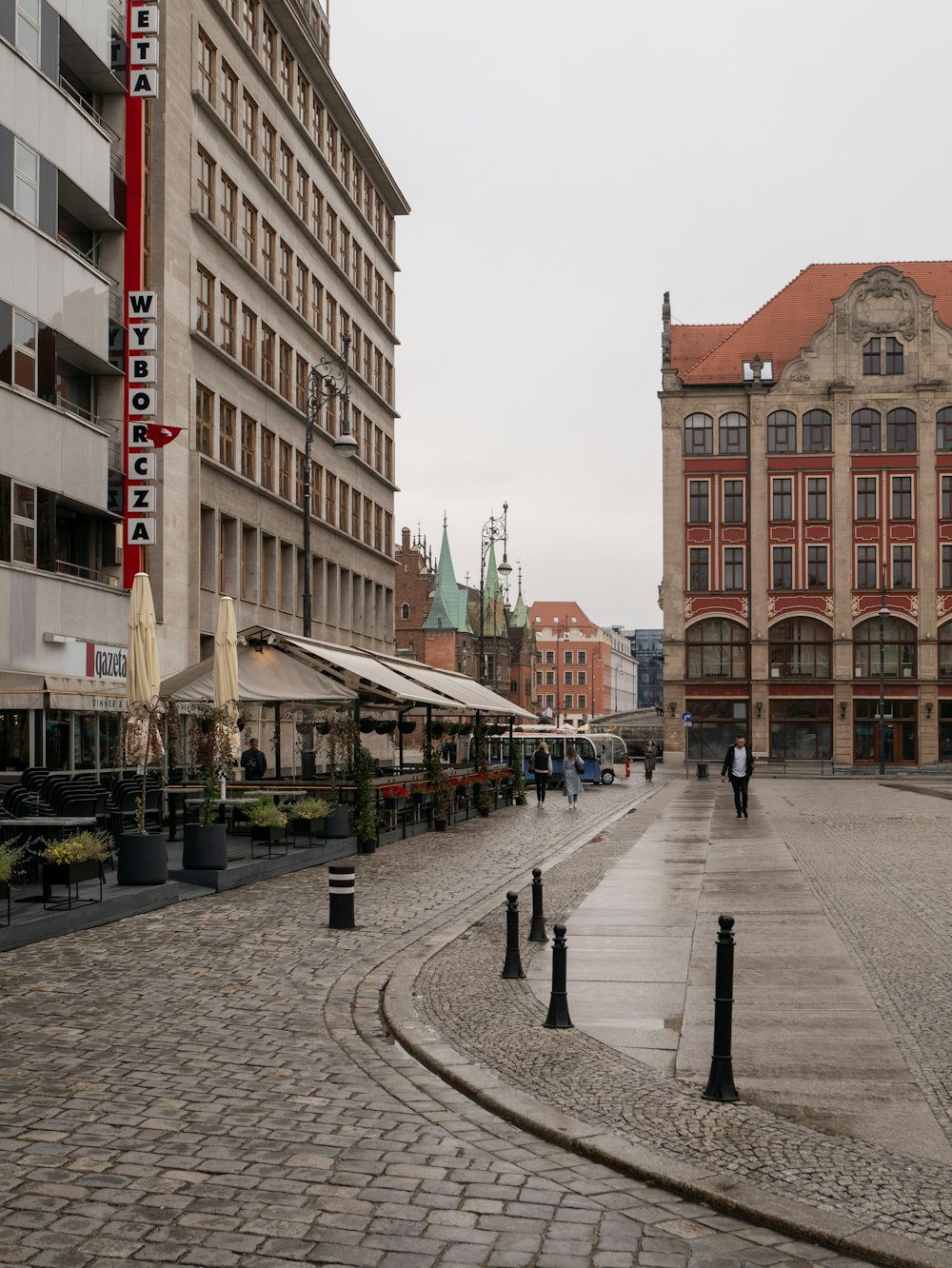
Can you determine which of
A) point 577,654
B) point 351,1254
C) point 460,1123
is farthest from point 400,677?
point 577,654

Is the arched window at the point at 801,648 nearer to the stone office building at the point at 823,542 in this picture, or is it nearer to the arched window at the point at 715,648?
the stone office building at the point at 823,542

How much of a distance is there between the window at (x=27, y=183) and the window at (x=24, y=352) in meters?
2.12

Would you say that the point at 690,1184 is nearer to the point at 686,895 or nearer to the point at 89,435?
the point at 686,895

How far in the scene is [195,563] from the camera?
39062 millimetres

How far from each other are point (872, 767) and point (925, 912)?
60.1 meters

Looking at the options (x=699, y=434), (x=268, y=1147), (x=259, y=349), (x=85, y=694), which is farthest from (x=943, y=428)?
(x=268, y=1147)

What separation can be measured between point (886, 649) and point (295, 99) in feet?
138

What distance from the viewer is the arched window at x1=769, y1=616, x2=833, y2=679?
74.3 meters

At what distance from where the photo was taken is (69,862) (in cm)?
1396

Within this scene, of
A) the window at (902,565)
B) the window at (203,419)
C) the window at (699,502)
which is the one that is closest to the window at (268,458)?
the window at (203,419)

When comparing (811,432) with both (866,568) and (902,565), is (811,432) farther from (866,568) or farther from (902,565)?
(902,565)

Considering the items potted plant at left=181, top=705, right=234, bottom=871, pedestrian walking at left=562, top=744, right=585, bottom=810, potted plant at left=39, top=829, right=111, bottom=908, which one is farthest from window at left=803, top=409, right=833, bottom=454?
potted plant at left=39, top=829, right=111, bottom=908

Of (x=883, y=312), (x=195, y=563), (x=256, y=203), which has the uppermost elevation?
(x=883, y=312)

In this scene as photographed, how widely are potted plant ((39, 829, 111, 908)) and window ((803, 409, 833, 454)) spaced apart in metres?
65.9
